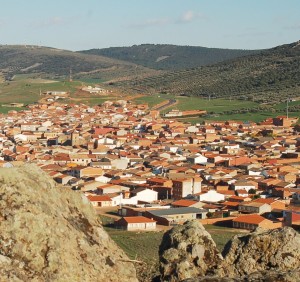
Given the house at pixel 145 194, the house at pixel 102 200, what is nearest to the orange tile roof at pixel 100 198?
the house at pixel 102 200

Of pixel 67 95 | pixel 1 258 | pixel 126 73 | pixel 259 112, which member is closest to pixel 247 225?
pixel 1 258

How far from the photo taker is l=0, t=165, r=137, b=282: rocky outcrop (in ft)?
16.6

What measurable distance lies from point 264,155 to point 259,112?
115ft

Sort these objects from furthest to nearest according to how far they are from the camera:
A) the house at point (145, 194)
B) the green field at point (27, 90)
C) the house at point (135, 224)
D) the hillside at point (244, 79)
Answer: the green field at point (27, 90) → the hillside at point (244, 79) → the house at point (145, 194) → the house at point (135, 224)

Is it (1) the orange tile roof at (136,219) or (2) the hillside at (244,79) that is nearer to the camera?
(1) the orange tile roof at (136,219)

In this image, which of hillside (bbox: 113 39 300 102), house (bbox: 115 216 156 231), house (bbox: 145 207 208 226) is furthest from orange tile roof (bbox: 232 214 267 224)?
hillside (bbox: 113 39 300 102)

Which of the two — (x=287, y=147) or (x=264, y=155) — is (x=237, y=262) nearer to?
(x=264, y=155)

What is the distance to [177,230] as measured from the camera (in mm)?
7492

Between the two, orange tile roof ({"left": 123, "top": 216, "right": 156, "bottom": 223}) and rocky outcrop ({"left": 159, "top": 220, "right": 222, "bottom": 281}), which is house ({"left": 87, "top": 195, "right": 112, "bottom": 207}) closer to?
orange tile roof ({"left": 123, "top": 216, "right": 156, "bottom": 223})

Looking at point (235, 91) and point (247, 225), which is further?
point (235, 91)

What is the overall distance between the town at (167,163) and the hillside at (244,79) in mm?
27502

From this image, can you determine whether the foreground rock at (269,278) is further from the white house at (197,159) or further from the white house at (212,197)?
the white house at (197,159)

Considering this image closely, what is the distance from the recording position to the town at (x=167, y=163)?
122 feet

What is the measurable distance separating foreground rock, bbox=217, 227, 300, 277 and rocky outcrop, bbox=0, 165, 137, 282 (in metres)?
1.67
